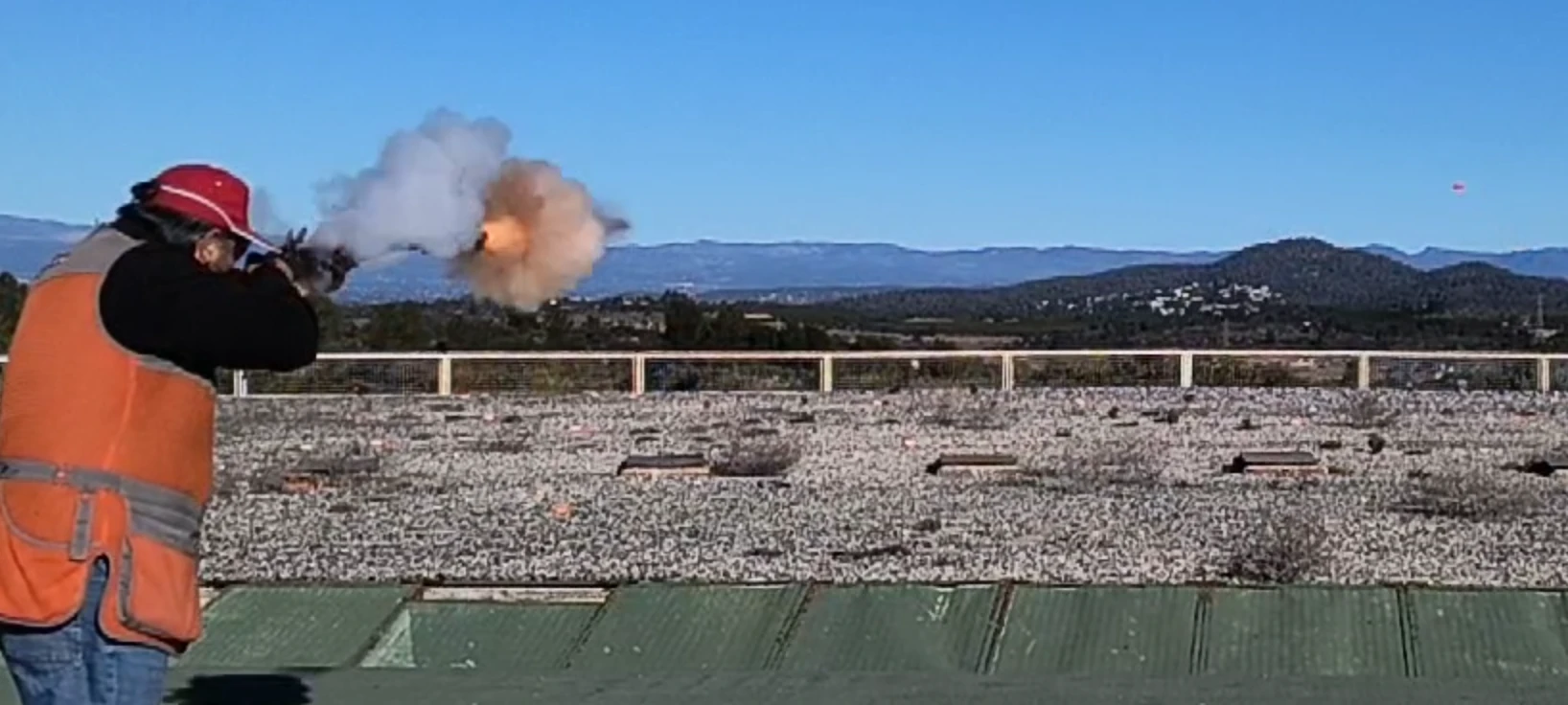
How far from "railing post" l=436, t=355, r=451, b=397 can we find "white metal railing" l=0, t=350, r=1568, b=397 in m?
0.01

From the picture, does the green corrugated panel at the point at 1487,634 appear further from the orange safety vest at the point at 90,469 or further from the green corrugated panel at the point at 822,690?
the orange safety vest at the point at 90,469

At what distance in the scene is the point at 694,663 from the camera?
34.1 feet

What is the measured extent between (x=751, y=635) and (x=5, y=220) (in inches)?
671

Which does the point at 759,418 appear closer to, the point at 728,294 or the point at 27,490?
the point at 728,294

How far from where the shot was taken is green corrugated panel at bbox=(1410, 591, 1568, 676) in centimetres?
1001

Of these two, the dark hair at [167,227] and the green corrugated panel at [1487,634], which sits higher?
the dark hair at [167,227]

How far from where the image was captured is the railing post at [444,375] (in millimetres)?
30422

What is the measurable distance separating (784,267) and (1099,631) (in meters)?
42.7

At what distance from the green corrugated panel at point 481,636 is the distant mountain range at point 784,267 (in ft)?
4.56

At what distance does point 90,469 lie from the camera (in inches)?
199

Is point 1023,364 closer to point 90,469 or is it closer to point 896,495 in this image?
point 896,495

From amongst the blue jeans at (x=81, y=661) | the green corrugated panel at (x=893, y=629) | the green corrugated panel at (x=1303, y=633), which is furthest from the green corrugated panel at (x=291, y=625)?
the blue jeans at (x=81, y=661)

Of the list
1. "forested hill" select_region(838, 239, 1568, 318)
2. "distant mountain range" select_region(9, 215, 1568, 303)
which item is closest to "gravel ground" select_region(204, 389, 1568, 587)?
"distant mountain range" select_region(9, 215, 1568, 303)

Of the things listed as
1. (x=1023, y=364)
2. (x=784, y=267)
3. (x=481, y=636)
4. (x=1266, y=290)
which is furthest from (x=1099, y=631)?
(x=1266, y=290)
